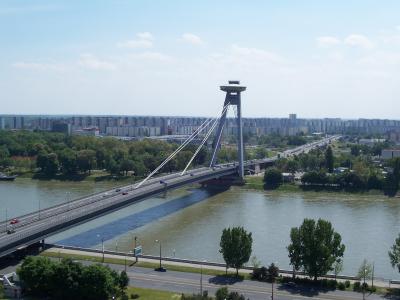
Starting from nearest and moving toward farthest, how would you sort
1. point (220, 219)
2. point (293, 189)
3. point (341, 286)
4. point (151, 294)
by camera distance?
point (151, 294)
point (341, 286)
point (220, 219)
point (293, 189)

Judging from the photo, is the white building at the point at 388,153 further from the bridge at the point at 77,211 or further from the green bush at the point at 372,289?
the green bush at the point at 372,289

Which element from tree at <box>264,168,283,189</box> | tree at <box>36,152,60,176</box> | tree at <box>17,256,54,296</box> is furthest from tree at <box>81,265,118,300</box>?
tree at <box>36,152,60,176</box>

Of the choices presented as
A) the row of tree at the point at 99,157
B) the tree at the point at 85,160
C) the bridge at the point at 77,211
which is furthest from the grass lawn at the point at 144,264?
the tree at the point at 85,160

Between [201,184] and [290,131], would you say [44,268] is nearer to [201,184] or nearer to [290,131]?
[201,184]

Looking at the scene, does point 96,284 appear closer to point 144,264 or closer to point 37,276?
point 37,276

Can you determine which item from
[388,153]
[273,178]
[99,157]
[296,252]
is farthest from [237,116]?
[296,252]

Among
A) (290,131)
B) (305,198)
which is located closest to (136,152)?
(305,198)
